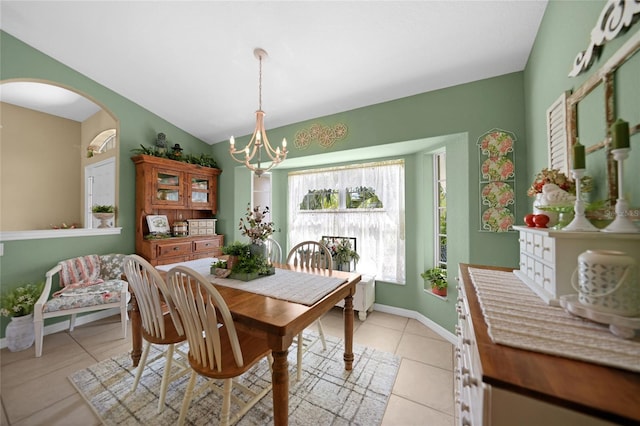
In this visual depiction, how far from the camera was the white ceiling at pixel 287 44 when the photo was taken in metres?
1.65

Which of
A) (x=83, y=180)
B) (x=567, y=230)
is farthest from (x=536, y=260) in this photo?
(x=83, y=180)

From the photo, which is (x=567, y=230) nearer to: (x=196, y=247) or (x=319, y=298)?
(x=319, y=298)

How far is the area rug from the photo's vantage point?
1475 millimetres

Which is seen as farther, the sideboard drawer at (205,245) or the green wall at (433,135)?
the sideboard drawer at (205,245)

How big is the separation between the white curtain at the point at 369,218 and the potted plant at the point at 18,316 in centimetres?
305

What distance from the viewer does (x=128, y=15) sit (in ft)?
6.39

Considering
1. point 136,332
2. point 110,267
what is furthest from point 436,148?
point 110,267

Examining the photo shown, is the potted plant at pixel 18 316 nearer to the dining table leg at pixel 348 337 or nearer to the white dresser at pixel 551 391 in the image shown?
the dining table leg at pixel 348 337

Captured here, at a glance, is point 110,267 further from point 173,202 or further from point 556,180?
point 556,180

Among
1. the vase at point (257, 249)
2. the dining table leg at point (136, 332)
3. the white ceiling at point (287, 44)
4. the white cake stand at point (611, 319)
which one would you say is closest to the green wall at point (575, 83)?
the white ceiling at point (287, 44)

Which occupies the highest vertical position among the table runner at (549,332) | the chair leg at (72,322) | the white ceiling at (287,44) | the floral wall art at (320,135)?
the white ceiling at (287,44)

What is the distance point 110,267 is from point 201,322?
101 inches

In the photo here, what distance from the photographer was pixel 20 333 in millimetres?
2154

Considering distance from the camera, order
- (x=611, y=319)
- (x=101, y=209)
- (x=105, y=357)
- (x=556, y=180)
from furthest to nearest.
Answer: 1. (x=101, y=209)
2. (x=105, y=357)
3. (x=556, y=180)
4. (x=611, y=319)
